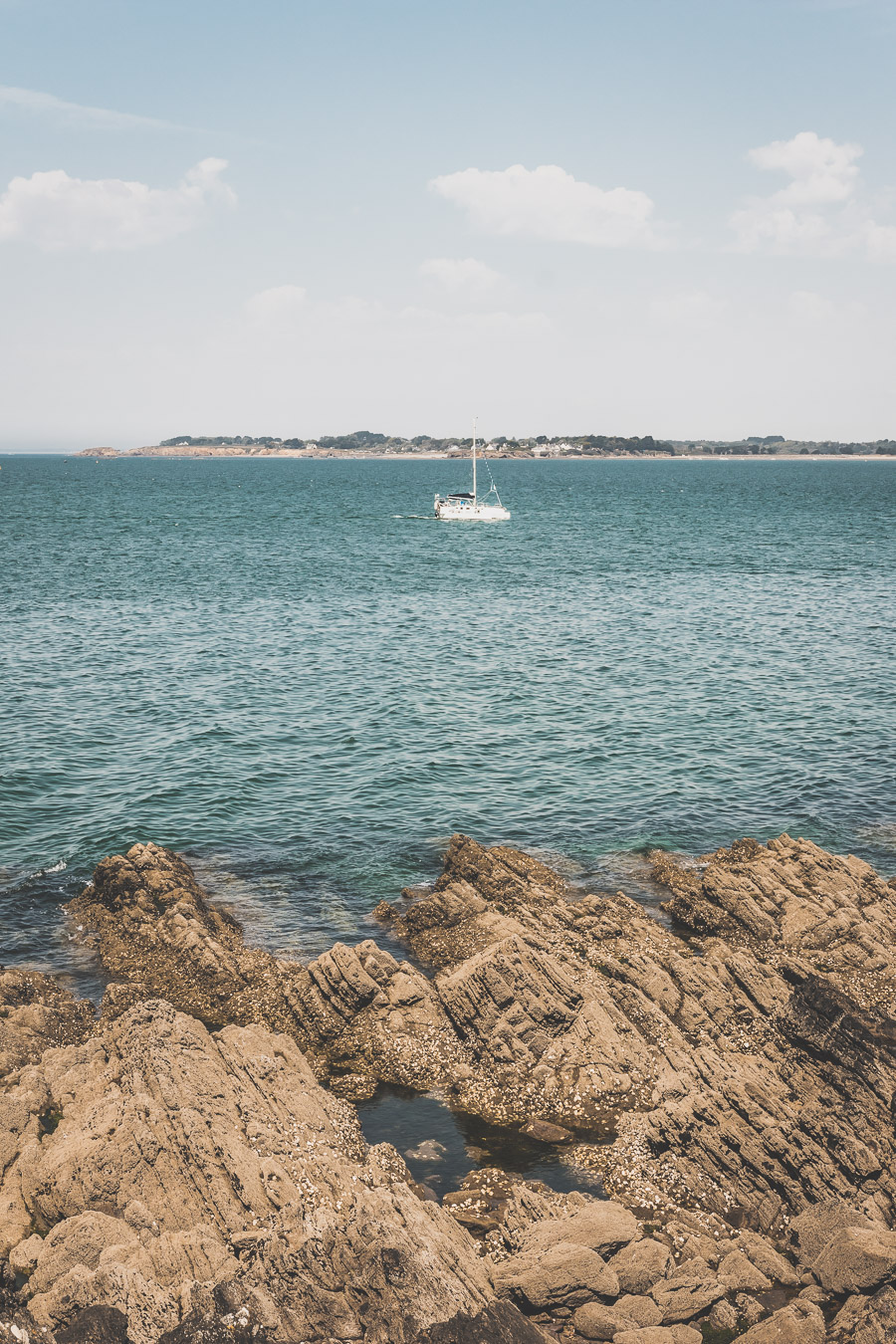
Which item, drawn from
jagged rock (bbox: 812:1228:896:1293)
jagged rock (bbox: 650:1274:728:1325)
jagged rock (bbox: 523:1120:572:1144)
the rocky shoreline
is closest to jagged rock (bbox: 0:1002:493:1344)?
the rocky shoreline

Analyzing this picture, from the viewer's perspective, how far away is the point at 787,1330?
1275 cm

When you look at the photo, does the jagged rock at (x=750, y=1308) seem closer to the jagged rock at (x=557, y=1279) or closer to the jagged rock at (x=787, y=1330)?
the jagged rock at (x=787, y=1330)

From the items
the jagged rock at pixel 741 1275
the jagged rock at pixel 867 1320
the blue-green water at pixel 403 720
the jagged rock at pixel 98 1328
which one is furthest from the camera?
the blue-green water at pixel 403 720

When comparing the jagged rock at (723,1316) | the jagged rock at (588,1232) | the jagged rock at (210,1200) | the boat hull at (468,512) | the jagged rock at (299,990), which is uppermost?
the boat hull at (468,512)

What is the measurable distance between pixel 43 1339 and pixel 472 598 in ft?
216

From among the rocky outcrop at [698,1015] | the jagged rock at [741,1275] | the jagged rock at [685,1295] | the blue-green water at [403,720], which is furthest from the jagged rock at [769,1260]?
the blue-green water at [403,720]

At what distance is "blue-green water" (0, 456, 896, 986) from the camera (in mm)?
31125

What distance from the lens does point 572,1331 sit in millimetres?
13016

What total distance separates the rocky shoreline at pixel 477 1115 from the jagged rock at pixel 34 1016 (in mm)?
70

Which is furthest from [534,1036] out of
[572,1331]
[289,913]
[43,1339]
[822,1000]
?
[43,1339]

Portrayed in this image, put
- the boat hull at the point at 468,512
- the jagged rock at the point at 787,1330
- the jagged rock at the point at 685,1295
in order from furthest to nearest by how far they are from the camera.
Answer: the boat hull at the point at 468,512
the jagged rock at the point at 685,1295
the jagged rock at the point at 787,1330

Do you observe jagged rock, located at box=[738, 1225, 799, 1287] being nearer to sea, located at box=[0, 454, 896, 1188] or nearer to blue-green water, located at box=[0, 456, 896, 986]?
sea, located at box=[0, 454, 896, 1188]

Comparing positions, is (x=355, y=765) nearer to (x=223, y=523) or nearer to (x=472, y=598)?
(x=472, y=598)

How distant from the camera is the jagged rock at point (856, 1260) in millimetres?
13586
